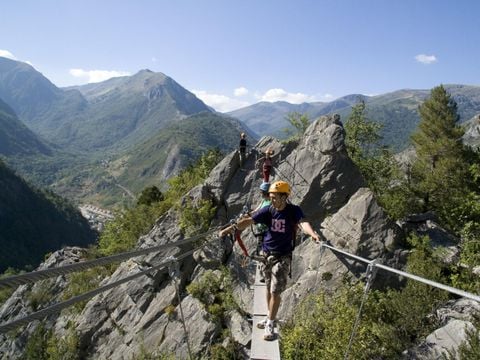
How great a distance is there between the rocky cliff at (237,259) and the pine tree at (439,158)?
482 inches

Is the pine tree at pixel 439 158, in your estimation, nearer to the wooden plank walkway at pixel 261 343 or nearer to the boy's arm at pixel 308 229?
the boy's arm at pixel 308 229

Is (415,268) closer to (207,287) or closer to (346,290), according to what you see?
(346,290)

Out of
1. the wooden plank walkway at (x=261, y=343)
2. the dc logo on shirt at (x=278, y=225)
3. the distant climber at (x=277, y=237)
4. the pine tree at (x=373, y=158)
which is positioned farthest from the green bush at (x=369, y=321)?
the pine tree at (x=373, y=158)

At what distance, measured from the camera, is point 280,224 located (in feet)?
29.5

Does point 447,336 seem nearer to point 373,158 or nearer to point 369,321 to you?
point 369,321

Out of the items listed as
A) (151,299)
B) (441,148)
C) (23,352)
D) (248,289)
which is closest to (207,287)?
(248,289)

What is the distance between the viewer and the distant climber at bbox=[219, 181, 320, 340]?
885 centimetres

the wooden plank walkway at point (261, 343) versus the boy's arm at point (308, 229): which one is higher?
the boy's arm at point (308, 229)

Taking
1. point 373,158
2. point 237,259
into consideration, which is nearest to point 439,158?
point 373,158

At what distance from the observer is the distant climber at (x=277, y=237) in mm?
8852

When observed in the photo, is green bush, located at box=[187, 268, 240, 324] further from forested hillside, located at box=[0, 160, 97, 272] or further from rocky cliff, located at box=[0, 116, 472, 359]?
forested hillside, located at box=[0, 160, 97, 272]

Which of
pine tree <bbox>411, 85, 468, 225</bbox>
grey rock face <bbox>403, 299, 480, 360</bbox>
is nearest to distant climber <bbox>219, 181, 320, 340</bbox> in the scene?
grey rock face <bbox>403, 299, 480, 360</bbox>

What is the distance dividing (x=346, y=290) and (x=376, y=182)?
60.1 feet

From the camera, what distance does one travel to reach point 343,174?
2552cm
